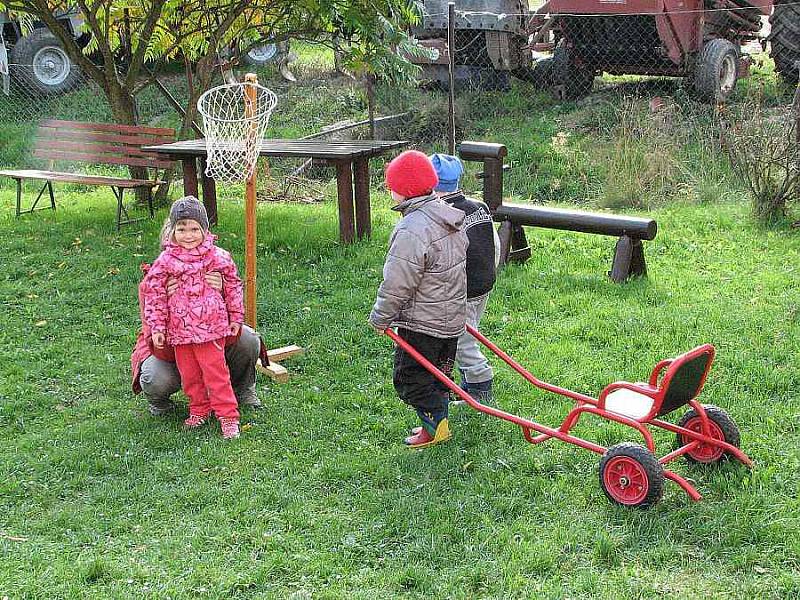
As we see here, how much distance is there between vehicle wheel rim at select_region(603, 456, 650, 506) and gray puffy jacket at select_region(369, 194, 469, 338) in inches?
41.8

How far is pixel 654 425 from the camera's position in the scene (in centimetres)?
440

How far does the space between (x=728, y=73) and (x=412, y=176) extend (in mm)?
10675

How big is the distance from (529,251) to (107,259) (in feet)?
12.2

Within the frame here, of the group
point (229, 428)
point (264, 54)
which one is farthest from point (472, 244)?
point (264, 54)

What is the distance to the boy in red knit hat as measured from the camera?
4566 millimetres

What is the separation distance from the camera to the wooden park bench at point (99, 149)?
32.6ft

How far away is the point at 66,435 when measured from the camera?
5176mm

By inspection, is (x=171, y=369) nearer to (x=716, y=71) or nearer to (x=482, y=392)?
(x=482, y=392)

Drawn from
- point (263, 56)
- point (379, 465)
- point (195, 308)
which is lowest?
point (379, 465)

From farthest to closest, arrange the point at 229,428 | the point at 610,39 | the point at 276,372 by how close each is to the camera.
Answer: the point at 610,39 → the point at 276,372 → the point at 229,428

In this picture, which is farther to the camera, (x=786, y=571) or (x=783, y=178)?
(x=783, y=178)

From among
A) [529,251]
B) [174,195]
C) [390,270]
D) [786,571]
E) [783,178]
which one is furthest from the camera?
[174,195]

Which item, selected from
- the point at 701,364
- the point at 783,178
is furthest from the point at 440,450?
the point at 783,178

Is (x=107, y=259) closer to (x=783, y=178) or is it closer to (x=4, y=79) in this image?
(x=783, y=178)
